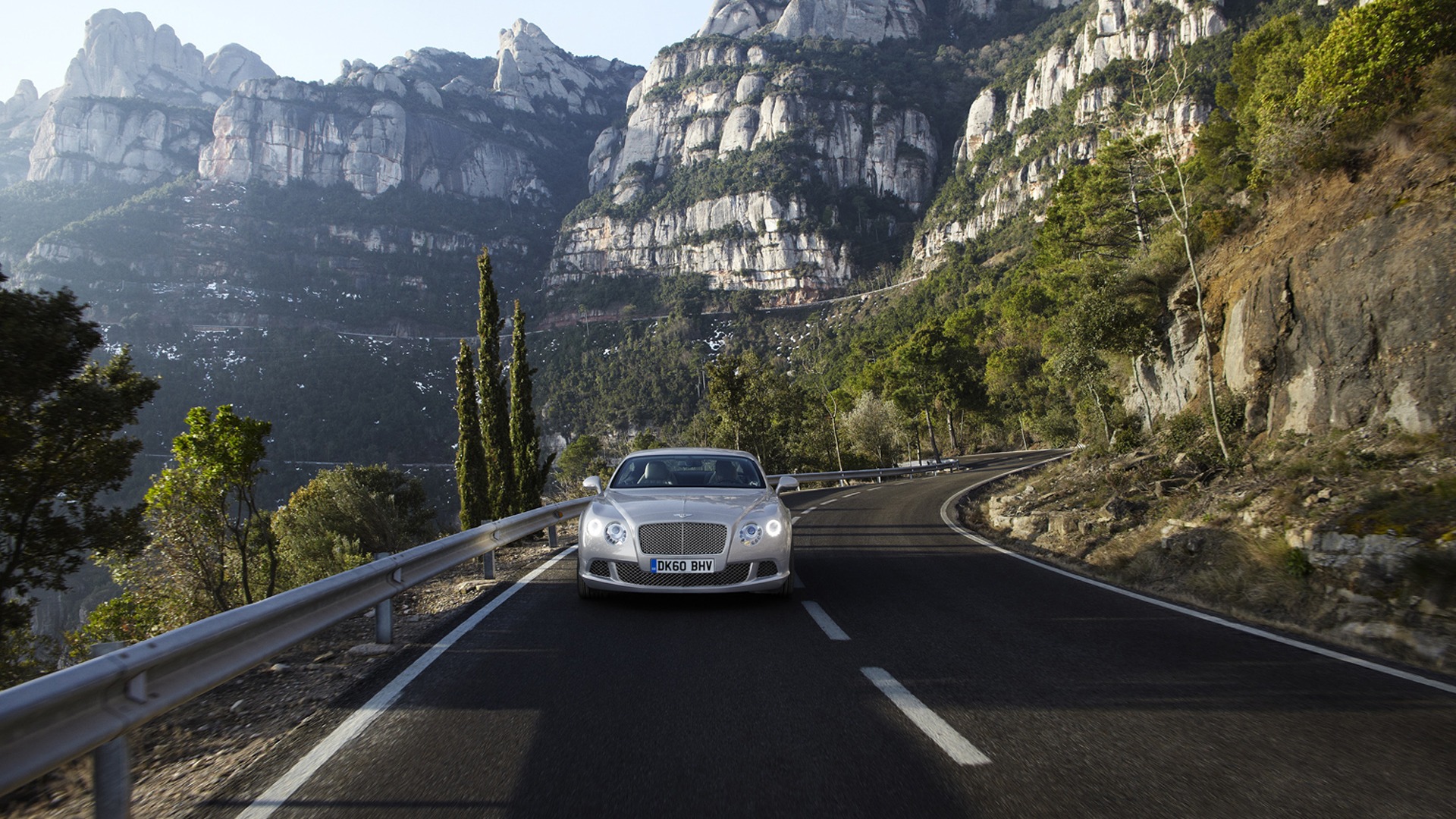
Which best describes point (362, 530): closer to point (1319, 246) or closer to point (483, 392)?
point (483, 392)

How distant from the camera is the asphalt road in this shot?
2.95 metres

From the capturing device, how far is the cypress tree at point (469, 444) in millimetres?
24438

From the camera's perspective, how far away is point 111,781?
287cm

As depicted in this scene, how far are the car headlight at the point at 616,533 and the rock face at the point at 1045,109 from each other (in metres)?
125

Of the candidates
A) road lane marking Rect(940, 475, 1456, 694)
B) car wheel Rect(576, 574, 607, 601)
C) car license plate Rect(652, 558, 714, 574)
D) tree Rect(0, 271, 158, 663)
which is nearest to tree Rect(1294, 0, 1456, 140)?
road lane marking Rect(940, 475, 1456, 694)

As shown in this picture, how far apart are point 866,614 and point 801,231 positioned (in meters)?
171

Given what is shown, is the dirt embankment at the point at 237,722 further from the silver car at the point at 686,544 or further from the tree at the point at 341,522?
the tree at the point at 341,522

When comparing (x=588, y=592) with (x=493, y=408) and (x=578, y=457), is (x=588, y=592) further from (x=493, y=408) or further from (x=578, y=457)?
(x=578, y=457)

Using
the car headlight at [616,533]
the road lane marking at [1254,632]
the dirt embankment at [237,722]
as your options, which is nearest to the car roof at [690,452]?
the car headlight at [616,533]

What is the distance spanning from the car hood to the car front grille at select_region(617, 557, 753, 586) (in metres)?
0.19

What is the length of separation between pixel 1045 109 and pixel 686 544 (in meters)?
164

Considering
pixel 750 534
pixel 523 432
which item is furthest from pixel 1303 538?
pixel 523 432

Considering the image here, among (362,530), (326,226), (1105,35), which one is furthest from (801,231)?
(362,530)

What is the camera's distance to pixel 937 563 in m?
10.2
